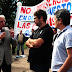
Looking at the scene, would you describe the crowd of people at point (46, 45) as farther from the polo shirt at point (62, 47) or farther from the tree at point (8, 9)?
the tree at point (8, 9)

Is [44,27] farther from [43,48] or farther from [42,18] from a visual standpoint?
[43,48]

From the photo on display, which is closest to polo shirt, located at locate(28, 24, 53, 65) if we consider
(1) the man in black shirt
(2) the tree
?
(1) the man in black shirt

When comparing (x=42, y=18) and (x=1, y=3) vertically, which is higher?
(x=1, y=3)

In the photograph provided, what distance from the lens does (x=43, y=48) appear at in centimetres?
259

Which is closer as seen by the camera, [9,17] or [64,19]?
[64,19]

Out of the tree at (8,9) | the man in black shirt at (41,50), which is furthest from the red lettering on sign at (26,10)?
→ the tree at (8,9)

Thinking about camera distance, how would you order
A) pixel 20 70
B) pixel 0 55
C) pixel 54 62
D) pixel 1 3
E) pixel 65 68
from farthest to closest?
pixel 1 3
pixel 20 70
pixel 0 55
pixel 54 62
pixel 65 68

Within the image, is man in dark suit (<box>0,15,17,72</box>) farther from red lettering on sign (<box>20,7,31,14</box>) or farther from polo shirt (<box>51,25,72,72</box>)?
red lettering on sign (<box>20,7,31,14</box>)

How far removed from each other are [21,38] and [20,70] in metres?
3.49

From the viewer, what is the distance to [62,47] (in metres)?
1.83

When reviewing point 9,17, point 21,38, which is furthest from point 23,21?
point 9,17

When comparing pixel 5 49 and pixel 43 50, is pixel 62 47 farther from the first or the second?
pixel 5 49

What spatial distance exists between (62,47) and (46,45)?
2.60 feet

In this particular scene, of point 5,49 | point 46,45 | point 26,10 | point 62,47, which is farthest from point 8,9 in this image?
point 62,47
